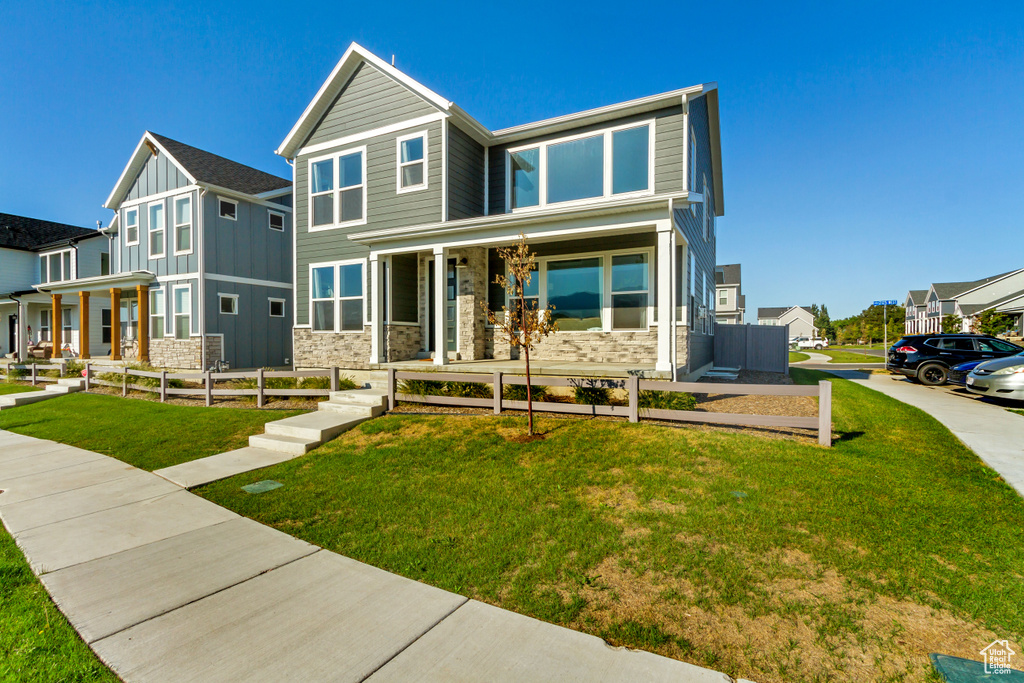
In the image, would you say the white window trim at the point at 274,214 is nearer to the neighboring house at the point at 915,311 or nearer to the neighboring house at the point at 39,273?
the neighboring house at the point at 39,273

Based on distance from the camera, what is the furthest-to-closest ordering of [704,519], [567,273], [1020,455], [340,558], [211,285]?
[211,285] → [567,273] → [1020,455] → [704,519] → [340,558]

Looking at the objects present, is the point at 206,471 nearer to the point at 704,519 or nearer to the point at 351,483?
the point at 351,483

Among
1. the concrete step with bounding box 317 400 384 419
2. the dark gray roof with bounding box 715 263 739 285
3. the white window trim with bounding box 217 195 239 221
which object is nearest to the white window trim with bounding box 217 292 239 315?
the white window trim with bounding box 217 195 239 221

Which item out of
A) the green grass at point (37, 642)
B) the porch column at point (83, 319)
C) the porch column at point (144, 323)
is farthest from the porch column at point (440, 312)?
the porch column at point (83, 319)

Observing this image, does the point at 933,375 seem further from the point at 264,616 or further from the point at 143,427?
the point at 143,427

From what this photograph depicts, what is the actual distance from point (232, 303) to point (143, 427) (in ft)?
30.8

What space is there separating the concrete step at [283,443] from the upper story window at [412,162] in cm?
730

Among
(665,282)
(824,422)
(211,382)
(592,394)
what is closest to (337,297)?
(211,382)

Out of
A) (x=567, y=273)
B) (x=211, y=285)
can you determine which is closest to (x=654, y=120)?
(x=567, y=273)

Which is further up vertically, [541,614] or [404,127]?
[404,127]

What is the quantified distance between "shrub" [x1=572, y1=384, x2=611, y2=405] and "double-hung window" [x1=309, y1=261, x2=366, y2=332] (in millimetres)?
7371

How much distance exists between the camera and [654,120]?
1061 centimetres

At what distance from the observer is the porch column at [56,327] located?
67.4ft

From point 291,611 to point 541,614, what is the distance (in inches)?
66.8
